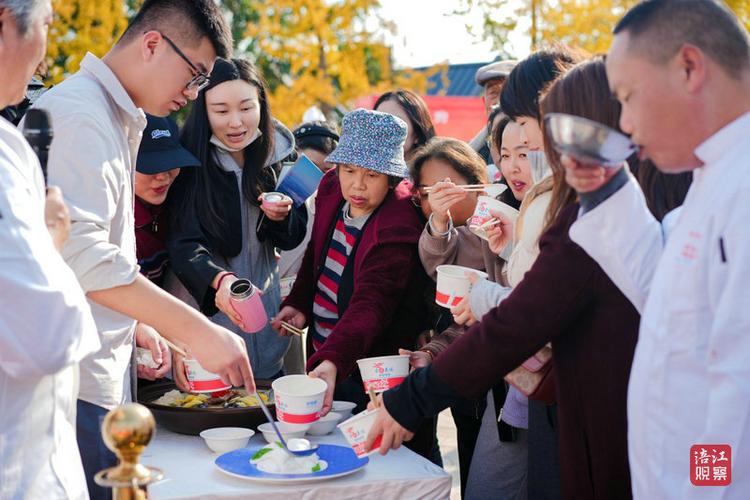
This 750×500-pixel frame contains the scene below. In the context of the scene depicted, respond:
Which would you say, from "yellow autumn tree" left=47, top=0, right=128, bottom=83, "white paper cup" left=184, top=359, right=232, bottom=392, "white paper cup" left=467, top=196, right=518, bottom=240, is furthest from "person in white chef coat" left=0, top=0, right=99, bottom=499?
"yellow autumn tree" left=47, top=0, right=128, bottom=83

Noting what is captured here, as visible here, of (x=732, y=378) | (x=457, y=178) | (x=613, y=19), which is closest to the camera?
(x=732, y=378)

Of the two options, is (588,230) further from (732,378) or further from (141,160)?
(141,160)

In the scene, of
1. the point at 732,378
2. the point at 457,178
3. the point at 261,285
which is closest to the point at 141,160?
the point at 261,285

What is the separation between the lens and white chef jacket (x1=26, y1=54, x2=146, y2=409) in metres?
2.14

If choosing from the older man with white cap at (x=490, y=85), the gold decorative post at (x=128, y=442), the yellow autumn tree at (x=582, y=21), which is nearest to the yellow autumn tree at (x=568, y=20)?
the yellow autumn tree at (x=582, y=21)

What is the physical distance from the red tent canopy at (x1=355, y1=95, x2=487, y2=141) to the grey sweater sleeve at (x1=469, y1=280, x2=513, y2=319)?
22.4 feet

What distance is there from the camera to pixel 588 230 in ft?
6.05

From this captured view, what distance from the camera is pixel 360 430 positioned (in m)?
2.27

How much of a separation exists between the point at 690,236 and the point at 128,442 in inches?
42.5

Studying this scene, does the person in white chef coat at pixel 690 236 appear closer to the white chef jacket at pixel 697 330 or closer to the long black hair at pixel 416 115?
the white chef jacket at pixel 697 330

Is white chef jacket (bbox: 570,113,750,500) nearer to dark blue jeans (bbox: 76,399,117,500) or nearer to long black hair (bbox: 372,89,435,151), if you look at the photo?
dark blue jeans (bbox: 76,399,117,500)

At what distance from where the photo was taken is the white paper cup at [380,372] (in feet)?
8.71

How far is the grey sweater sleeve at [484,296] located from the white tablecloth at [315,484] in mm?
487

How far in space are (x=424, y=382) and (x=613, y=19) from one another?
10085 millimetres
